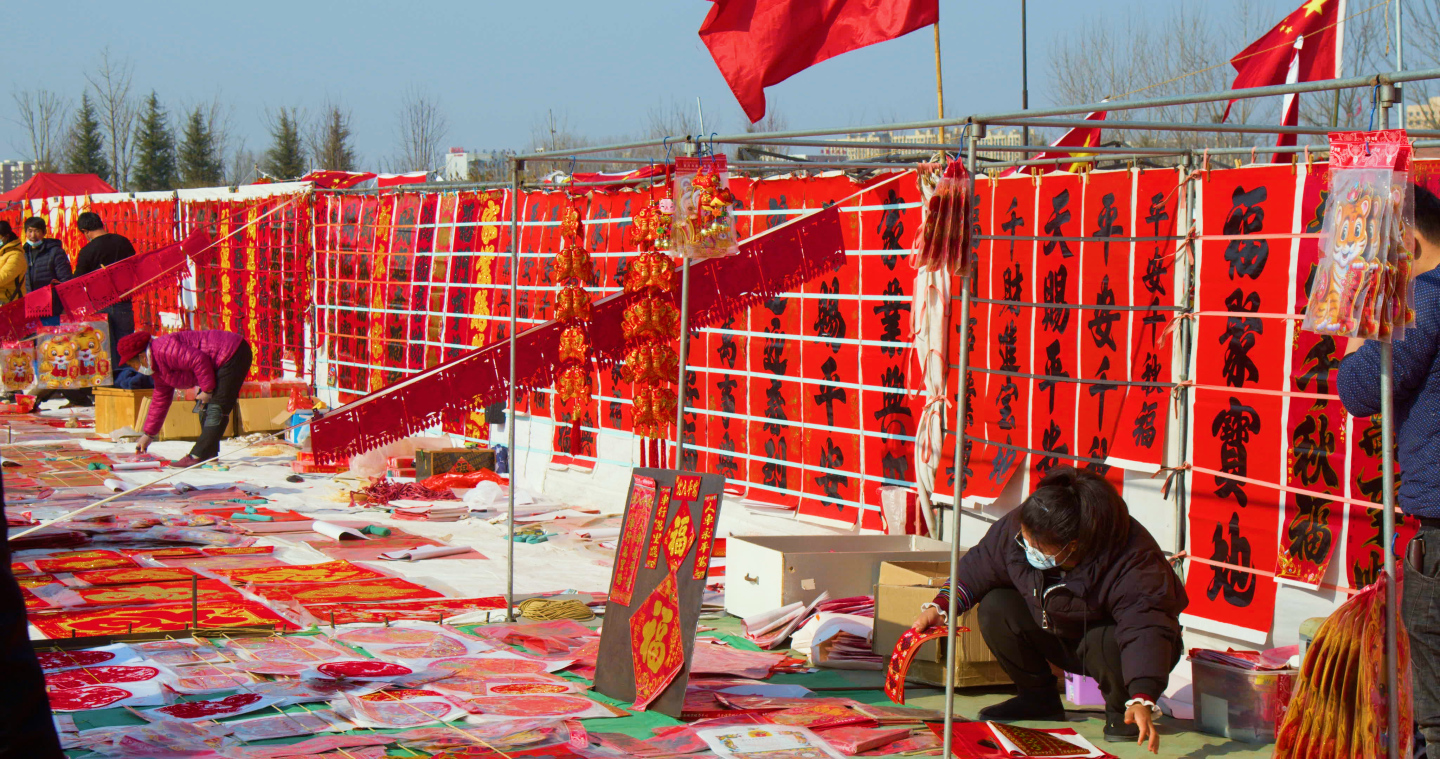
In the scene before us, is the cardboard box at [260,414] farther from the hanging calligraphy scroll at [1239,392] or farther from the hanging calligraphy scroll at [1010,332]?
the hanging calligraphy scroll at [1239,392]

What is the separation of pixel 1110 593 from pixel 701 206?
6.17 ft

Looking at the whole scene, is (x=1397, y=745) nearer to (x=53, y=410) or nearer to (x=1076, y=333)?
(x=1076, y=333)

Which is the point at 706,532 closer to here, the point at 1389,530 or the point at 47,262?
the point at 1389,530

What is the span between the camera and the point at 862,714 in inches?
169

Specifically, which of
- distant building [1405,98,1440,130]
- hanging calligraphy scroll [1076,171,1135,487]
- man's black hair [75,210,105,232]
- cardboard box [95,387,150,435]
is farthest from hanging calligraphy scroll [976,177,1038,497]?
distant building [1405,98,1440,130]

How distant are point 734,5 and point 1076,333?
2013 millimetres

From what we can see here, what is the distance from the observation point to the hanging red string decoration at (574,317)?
18.0 ft

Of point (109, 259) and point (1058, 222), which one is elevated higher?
point (109, 259)

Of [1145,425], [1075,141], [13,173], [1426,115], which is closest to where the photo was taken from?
[1145,425]

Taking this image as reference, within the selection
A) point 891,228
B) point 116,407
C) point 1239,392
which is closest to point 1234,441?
point 1239,392

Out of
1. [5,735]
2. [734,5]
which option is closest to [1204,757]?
[734,5]

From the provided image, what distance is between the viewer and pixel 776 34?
15.3 ft

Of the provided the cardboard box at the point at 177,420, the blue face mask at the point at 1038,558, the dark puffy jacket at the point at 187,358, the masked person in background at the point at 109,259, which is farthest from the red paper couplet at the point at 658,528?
the masked person in background at the point at 109,259

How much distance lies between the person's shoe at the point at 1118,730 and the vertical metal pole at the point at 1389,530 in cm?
117
